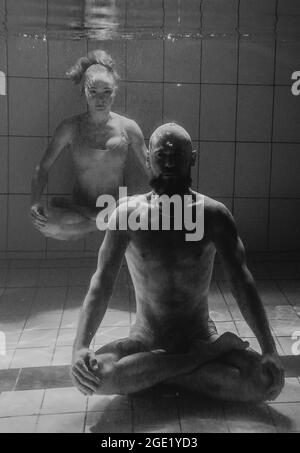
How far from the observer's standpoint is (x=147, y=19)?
19.0ft

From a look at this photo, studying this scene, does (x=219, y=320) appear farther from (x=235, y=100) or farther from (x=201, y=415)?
(x=235, y=100)

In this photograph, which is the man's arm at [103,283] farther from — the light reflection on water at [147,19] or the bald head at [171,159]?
the light reflection on water at [147,19]

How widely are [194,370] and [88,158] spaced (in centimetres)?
244

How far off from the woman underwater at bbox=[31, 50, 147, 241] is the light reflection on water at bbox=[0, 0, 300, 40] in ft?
2.03

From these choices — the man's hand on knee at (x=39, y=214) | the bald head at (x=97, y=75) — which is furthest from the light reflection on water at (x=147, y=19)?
the man's hand on knee at (x=39, y=214)

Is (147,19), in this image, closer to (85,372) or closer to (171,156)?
(171,156)

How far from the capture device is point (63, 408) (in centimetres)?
318

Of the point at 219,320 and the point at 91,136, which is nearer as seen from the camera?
the point at 219,320

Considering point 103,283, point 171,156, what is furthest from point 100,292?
point 171,156

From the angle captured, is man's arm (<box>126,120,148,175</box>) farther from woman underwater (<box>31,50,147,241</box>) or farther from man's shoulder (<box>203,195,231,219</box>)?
man's shoulder (<box>203,195,231,219</box>)

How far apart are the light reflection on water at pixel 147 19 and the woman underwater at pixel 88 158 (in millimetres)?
618

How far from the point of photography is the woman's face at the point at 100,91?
489cm
